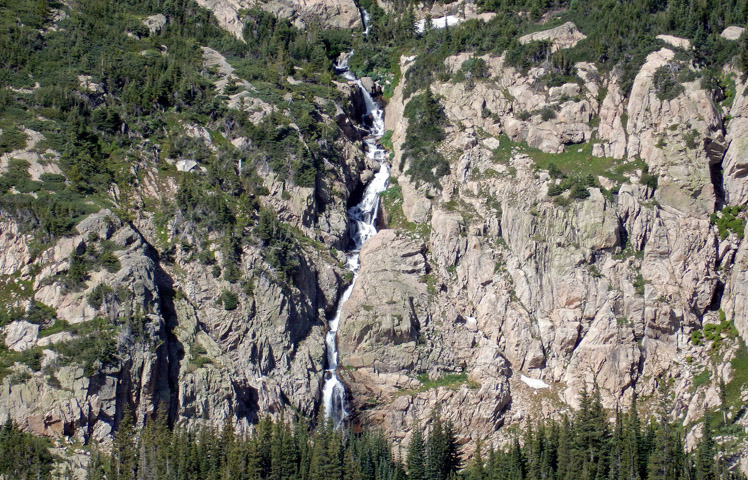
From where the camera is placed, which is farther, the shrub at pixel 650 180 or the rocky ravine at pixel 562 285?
the shrub at pixel 650 180

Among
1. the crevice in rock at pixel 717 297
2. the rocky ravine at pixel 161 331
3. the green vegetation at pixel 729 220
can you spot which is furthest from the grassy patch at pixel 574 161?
the rocky ravine at pixel 161 331

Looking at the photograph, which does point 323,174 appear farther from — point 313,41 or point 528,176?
point 313,41

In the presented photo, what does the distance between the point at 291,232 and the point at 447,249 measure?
52.5 ft

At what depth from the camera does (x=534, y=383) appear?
90938mm

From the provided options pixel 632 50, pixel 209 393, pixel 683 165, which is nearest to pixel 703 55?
pixel 632 50

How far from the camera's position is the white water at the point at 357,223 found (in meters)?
90.2

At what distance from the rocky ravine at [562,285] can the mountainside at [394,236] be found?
23 centimetres

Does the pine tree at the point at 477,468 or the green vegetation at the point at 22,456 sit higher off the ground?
the green vegetation at the point at 22,456

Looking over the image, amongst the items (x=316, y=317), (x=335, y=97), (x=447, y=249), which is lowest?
(x=316, y=317)

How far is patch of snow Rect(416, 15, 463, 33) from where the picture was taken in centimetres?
13020

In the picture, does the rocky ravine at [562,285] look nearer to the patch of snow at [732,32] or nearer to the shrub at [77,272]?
the patch of snow at [732,32]

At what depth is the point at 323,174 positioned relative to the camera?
10481cm

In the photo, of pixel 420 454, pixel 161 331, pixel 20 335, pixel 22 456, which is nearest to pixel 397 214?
pixel 420 454

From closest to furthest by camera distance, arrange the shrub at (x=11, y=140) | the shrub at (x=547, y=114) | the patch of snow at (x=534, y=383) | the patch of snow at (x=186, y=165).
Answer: the patch of snow at (x=534, y=383), the shrub at (x=11, y=140), the patch of snow at (x=186, y=165), the shrub at (x=547, y=114)
